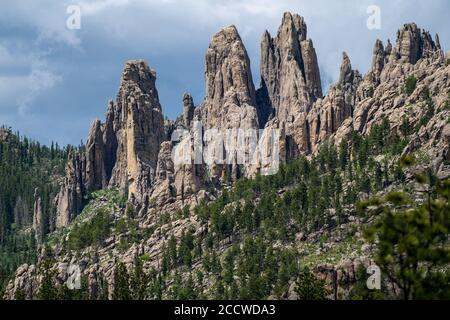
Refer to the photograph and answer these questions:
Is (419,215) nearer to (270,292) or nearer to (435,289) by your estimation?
(435,289)

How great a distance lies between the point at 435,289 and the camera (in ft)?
206

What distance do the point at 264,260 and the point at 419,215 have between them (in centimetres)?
12231

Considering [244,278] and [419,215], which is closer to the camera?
[419,215]
